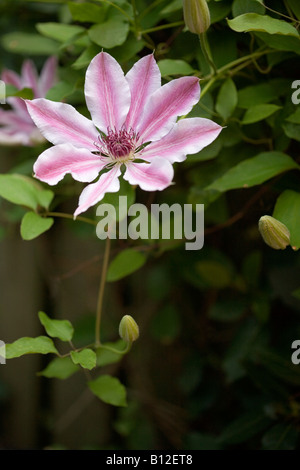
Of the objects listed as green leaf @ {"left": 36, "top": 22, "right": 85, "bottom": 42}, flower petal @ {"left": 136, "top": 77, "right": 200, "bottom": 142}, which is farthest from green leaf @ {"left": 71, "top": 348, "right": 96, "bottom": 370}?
green leaf @ {"left": 36, "top": 22, "right": 85, "bottom": 42}

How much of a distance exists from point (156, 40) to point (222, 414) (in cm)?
70

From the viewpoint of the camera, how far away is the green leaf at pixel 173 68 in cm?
60

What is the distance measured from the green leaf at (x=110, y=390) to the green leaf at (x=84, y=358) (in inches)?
4.2

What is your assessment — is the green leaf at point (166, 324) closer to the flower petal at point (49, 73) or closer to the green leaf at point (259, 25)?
the flower petal at point (49, 73)

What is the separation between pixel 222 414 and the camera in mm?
1024

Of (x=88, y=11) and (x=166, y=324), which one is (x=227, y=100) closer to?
(x=88, y=11)

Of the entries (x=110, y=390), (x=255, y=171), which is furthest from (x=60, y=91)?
(x=110, y=390)

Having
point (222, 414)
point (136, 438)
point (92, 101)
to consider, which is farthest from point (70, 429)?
point (92, 101)

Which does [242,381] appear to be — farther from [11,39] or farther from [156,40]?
[11,39]

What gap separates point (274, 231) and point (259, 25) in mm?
206

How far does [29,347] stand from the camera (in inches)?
21.7

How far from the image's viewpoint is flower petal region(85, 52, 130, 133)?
55 centimetres

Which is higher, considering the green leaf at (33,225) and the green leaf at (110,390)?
the green leaf at (33,225)

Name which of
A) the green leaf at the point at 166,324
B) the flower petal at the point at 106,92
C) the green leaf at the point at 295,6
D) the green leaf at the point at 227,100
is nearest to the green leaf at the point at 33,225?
the flower petal at the point at 106,92
